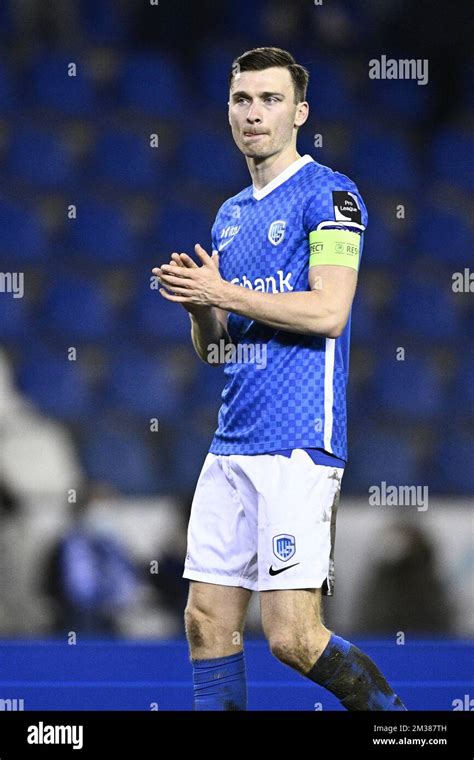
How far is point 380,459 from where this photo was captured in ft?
22.0

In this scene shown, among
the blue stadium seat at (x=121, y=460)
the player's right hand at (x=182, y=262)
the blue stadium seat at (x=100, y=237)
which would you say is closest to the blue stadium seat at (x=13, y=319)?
the blue stadium seat at (x=100, y=237)

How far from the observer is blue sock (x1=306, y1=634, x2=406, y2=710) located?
2.84m

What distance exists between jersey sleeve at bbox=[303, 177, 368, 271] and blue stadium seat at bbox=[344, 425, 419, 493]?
3.65m

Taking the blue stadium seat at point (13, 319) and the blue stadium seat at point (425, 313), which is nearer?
the blue stadium seat at point (13, 319)

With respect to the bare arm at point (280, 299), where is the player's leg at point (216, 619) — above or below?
below

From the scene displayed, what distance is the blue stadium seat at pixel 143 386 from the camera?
6762 mm

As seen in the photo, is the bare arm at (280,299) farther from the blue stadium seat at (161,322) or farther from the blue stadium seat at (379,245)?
Answer: the blue stadium seat at (379,245)

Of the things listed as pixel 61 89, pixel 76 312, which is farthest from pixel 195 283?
pixel 61 89

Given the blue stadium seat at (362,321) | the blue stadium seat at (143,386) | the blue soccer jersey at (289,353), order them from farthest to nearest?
the blue stadium seat at (362,321) → the blue stadium seat at (143,386) → the blue soccer jersey at (289,353)

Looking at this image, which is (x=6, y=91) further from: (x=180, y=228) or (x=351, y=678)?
(x=351, y=678)

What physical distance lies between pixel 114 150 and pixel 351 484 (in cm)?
253

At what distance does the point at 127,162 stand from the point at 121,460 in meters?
1.95

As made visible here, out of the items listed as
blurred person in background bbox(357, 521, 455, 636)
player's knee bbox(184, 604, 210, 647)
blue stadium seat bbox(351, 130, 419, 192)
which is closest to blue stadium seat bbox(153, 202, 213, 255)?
blue stadium seat bbox(351, 130, 419, 192)

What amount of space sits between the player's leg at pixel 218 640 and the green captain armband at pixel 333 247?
→ 0.80 meters
